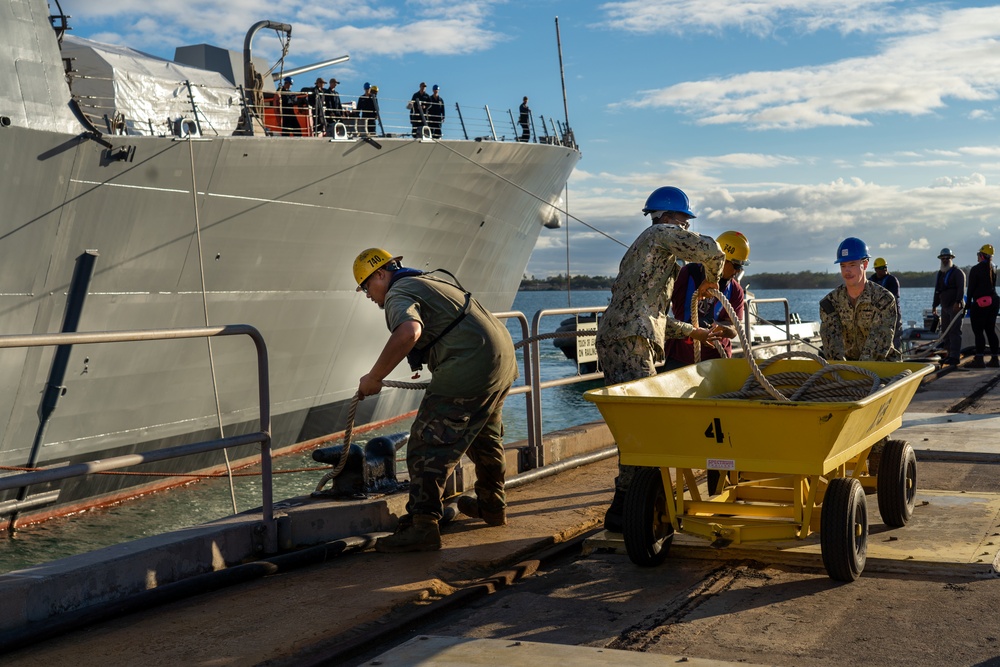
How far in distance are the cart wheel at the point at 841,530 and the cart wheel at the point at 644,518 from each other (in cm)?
78

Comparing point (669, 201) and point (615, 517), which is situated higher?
point (669, 201)

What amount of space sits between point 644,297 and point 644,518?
1.33m

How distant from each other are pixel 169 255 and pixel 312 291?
9.10 ft

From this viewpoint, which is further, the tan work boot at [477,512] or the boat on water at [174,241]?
the boat on water at [174,241]

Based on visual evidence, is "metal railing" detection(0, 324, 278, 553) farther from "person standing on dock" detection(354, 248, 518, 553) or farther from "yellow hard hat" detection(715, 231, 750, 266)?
"yellow hard hat" detection(715, 231, 750, 266)

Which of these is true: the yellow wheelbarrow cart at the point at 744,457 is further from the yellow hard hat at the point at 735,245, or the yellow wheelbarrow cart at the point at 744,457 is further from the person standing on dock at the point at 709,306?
the yellow hard hat at the point at 735,245

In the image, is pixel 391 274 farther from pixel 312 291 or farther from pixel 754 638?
pixel 312 291

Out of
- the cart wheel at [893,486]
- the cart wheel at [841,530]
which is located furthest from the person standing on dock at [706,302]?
the cart wheel at [841,530]

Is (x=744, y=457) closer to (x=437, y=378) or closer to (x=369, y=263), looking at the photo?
(x=437, y=378)

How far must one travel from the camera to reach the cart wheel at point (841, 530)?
14.0 ft

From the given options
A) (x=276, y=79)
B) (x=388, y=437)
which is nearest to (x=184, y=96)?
(x=276, y=79)

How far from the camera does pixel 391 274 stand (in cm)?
514

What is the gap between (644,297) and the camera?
5.38 meters

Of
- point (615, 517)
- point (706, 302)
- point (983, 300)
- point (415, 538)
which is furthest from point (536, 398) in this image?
point (983, 300)
